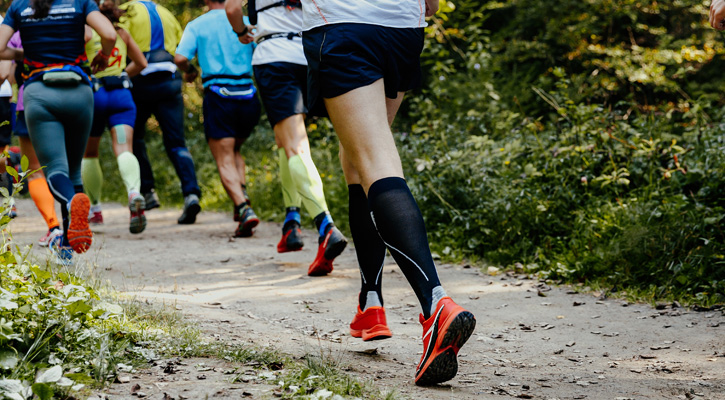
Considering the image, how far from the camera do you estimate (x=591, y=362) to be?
119 inches

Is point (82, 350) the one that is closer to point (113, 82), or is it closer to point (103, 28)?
point (103, 28)

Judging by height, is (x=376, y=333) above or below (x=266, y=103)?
below

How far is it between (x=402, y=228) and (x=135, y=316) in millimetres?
1253

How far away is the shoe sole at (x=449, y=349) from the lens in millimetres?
2221

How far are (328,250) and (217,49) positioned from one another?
2822mm

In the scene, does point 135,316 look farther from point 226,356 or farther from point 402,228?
point 402,228

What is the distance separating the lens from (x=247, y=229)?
6.39 meters

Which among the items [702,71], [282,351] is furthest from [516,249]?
[702,71]

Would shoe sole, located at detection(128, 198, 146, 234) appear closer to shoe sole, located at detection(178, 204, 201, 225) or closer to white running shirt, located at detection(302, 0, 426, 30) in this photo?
shoe sole, located at detection(178, 204, 201, 225)

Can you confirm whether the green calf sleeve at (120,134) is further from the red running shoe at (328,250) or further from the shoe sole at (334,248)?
the shoe sole at (334,248)

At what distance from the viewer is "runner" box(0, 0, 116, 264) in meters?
4.72

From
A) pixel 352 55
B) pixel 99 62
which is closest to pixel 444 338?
pixel 352 55

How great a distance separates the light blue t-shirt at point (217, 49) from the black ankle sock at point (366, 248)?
377 cm

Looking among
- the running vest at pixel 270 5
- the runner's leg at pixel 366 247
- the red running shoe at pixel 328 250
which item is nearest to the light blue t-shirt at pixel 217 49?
the running vest at pixel 270 5
